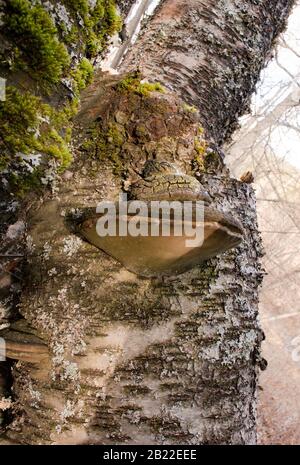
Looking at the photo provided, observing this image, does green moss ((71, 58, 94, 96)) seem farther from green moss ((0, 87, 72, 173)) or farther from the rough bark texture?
the rough bark texture

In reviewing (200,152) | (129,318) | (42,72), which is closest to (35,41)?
(42,72)

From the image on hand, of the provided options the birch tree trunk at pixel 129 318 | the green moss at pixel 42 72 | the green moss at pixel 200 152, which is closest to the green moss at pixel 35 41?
the green moss at pixel 42 72

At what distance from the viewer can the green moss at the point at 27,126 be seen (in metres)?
0.88

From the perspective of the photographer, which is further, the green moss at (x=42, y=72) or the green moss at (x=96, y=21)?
the green moss at (x=96, y=21)

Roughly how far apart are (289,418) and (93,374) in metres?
9.34

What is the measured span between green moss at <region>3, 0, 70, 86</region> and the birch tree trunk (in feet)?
0.77

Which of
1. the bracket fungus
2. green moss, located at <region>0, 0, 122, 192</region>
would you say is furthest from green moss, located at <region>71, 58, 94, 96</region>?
the bracket fungus

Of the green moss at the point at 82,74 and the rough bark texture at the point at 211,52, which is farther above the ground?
the rough bark texture at the point at 211,52

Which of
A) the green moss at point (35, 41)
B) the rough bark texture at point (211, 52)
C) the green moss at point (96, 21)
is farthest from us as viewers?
the rough bark texture at point (211, 52)

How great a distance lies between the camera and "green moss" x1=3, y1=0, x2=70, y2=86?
2.62 ft

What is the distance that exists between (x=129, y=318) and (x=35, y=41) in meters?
0.62

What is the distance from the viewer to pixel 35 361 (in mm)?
1000

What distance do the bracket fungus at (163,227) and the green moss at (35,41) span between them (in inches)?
12.2

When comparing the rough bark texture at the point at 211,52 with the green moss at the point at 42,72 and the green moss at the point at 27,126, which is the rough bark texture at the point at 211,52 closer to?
the green moss at the point at 42,72
